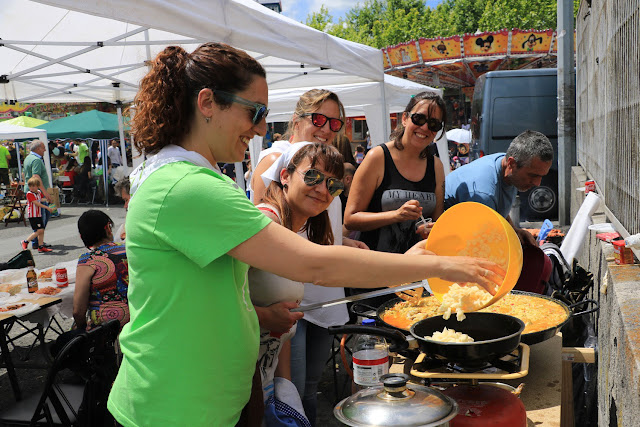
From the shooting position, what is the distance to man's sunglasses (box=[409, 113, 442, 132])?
3.64 meters

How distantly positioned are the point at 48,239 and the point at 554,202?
399 inches

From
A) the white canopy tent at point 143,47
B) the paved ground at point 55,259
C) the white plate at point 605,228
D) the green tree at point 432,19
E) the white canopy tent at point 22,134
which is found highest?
the green tree at point 432,19

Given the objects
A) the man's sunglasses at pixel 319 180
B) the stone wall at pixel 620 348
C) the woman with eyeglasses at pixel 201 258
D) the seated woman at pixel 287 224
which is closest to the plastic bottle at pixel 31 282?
the seated woman at pixel 287 224

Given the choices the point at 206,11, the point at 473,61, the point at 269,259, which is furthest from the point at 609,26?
the point at 473,61

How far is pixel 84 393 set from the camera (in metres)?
3.49

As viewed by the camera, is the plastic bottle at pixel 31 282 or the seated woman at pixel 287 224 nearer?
the seated woman at pixel 287 224

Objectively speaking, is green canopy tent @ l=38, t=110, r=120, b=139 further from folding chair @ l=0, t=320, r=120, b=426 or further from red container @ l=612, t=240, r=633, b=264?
red container @ l=612, t=240, r=633, b=264

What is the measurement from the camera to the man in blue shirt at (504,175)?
3721 millimetres

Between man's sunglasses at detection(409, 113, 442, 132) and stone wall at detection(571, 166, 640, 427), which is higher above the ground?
man's sunglasses at detection(409, 113, 442, 132)

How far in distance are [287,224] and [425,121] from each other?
151 centimetres

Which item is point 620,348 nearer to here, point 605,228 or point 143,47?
point 605,228

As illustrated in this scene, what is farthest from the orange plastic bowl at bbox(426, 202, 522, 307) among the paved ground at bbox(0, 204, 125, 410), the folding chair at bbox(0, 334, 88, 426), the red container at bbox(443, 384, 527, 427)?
the paved ground at bbox(0, 204, 125, 410)

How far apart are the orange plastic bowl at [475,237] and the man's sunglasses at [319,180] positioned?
1.64ft

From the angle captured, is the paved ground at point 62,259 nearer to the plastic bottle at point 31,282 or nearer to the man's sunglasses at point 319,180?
the plastic bottle at point 31,282
